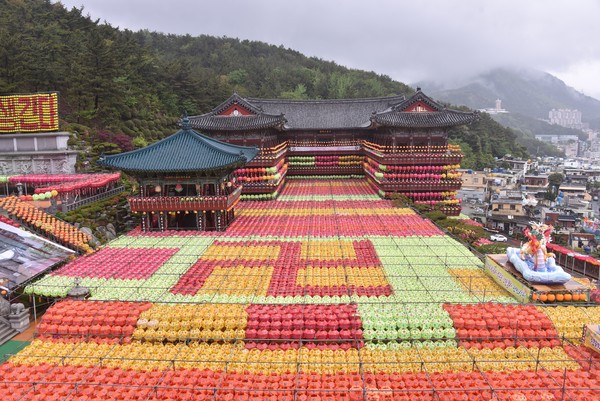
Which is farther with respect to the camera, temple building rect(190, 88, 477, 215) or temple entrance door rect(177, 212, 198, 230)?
temple building rect(190, 88, 477, 215)

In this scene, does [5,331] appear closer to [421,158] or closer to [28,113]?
[28,113]

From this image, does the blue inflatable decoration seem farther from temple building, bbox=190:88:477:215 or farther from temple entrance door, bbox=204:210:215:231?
temple building, bbox=190:88:477:215

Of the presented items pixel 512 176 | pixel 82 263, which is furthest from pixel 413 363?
pixel 512 176

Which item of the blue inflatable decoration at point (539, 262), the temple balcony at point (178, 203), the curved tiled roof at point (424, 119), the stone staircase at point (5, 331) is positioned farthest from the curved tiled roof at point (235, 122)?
the stone staircase at point (5, 331)

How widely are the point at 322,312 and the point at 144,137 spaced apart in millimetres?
47903

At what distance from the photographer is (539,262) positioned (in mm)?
16500

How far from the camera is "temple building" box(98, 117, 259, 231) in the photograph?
25.6 meters

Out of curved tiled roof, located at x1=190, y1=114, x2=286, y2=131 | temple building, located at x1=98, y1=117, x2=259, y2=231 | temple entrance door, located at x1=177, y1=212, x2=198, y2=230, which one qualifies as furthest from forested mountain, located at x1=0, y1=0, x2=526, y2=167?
temple entrance door, located at x1=177, y1=212, x2=198, y2=230

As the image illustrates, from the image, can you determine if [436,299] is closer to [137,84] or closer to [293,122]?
[293,122]

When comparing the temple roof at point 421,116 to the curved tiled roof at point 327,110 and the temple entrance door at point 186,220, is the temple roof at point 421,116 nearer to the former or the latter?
the curved tiled roof at point 327,110

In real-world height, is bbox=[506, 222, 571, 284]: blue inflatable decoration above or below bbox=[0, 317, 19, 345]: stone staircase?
above

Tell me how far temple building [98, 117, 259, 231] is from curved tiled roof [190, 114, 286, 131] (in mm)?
9880

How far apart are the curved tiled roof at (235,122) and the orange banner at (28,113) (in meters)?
12.0

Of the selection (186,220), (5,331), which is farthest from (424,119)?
(5,331)
